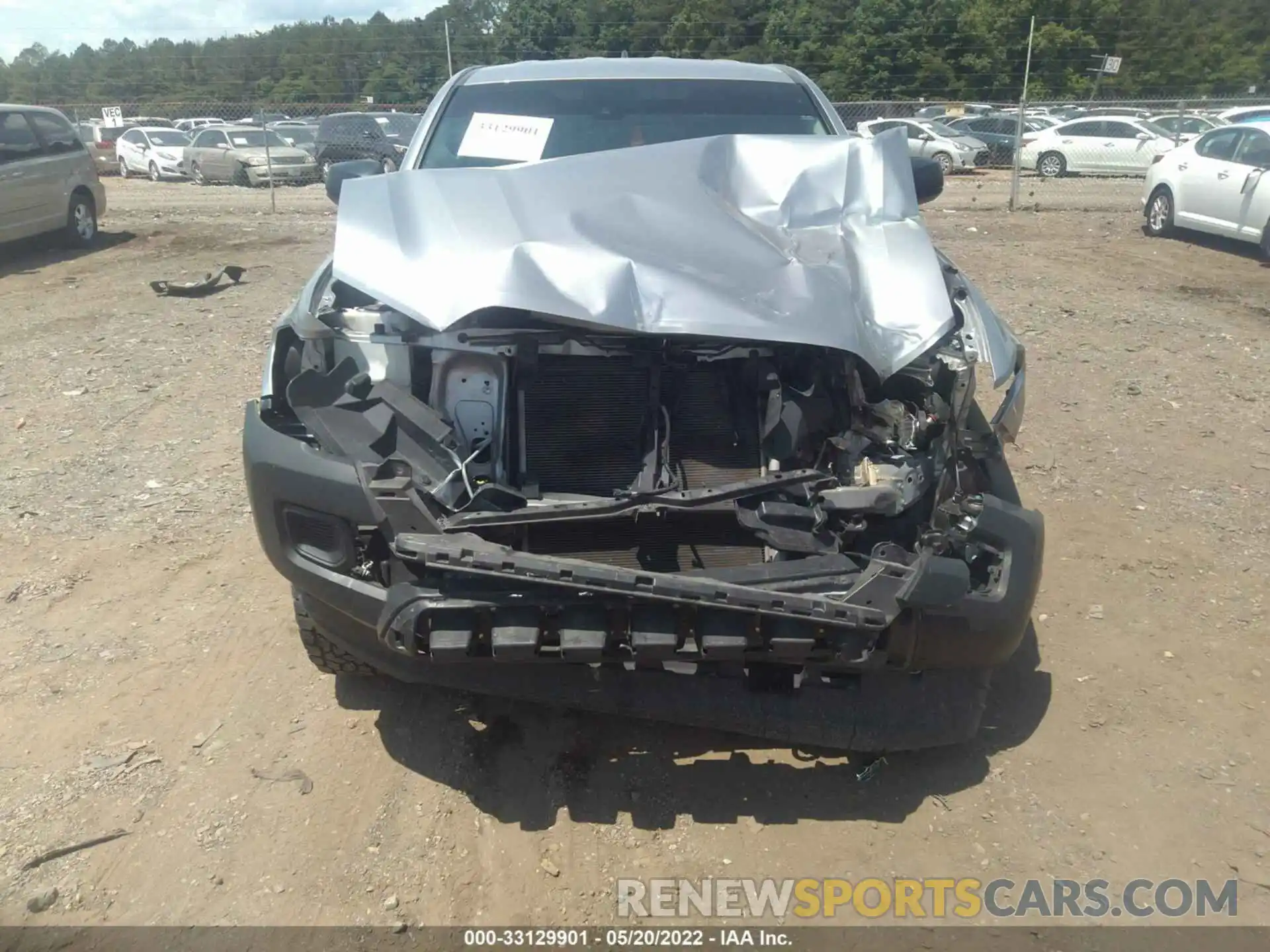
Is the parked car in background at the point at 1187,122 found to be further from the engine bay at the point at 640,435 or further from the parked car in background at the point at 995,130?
the engine bay at the point at 640,435

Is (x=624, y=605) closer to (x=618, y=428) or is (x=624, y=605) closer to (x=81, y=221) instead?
(x=618, y=428)

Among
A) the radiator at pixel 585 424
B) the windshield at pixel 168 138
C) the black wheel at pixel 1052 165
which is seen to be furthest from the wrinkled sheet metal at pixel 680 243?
the windshield at pixel 168 138

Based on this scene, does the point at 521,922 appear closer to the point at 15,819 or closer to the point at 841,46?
the point at 15,819

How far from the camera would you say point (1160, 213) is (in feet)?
39.8

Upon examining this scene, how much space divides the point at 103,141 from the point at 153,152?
4952 mm

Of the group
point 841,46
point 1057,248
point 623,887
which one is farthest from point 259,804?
point 841,46

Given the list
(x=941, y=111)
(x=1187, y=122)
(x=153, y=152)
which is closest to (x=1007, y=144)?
(x=1187, y=122)

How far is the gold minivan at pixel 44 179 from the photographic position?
10500 mm

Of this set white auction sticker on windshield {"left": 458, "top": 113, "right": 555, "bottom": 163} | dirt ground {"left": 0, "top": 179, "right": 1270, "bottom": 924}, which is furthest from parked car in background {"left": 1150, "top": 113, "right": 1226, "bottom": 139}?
white auction sticker on windshield {"left": 458, "top": 113, "right": 555, "bottom": 163}

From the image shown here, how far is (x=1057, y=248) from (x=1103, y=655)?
9031 mm

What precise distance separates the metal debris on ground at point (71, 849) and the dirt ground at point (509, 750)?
0.02m

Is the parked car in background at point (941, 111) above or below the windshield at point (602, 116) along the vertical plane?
below

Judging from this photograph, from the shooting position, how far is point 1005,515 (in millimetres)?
2684

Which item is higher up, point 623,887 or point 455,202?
point 455,202
